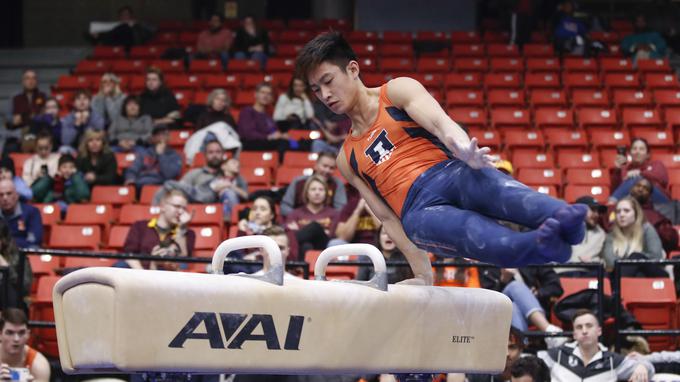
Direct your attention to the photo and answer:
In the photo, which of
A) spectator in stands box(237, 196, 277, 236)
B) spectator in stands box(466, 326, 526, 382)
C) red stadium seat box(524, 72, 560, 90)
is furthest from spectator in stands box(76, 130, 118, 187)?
red stadium seat box(524, 72, 560, 90)

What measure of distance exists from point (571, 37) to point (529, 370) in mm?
9481

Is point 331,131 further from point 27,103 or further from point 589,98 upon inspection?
point 27,103

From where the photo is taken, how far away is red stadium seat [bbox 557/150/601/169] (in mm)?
11195

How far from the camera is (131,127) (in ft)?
39.4

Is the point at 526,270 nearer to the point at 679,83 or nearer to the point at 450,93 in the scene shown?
the point at 450,93

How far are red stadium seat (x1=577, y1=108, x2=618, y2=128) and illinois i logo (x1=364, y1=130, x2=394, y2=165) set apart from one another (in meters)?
8.14

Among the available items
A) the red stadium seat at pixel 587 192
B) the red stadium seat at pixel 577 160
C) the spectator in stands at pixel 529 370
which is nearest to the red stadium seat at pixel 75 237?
the red stadium seat at pixel 587 192

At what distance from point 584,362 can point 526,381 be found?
2.34 ft

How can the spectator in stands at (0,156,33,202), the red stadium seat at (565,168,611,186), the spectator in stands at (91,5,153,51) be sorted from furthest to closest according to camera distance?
1. the spectator in stands at (91,5,153,51)
2. the red stadium seat at (565,168,611,186)
3. the spectator in stands at (0,156,33,202)

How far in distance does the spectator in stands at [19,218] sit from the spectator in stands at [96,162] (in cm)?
138

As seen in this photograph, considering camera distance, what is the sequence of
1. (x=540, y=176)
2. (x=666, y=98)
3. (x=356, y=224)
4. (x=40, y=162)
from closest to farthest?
(x=356, y=224)
(x=540, y=176)
(x=40, y=162)
(x=666, y=98)

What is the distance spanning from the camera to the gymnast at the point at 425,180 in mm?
4043

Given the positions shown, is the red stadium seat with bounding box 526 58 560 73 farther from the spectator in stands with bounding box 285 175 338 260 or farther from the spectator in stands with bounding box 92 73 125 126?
the spectator in stands with bounding box 285 175 338 260

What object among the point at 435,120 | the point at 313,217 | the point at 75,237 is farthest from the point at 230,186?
the point at 435,120
